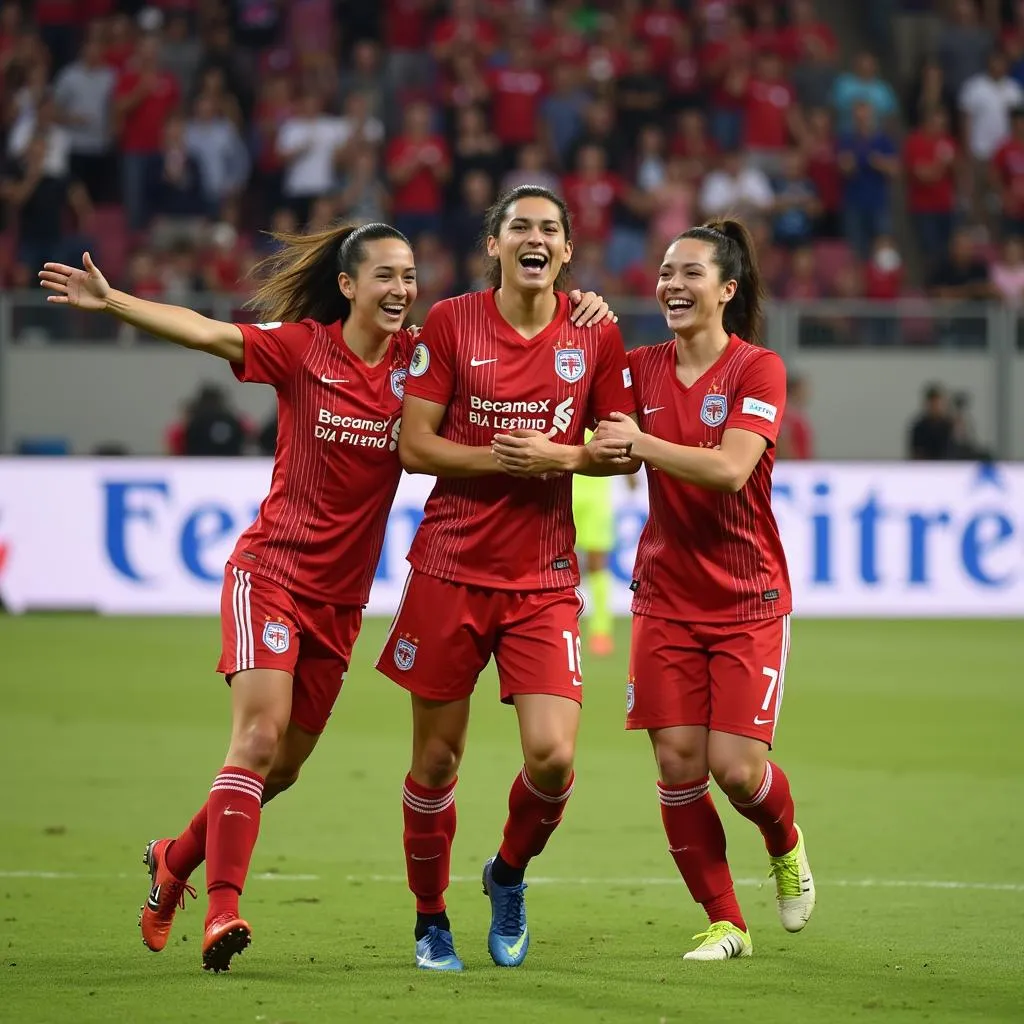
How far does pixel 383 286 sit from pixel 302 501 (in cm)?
73

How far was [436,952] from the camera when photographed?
571 cm

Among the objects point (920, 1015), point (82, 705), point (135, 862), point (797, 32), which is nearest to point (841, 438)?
point (797, 32)

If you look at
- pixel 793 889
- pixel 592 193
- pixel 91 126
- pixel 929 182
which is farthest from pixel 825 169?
pixel 793 889

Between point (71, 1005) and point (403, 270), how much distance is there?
8.00ft

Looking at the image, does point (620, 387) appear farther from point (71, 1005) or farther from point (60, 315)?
point (60, 315)

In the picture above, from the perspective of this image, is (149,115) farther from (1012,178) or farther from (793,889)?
(793,889)

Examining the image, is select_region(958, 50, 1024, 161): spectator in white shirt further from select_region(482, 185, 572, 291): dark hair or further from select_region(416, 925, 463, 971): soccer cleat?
select_region(416, 925, 463, 971): soccer cleat

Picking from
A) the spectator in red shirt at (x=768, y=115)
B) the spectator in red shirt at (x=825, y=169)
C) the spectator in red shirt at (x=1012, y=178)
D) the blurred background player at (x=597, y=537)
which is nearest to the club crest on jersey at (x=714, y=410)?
the blurred background player at (x=597, y=537)

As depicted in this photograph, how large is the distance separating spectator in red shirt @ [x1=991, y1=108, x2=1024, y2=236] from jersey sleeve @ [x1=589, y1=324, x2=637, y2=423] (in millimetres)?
15481

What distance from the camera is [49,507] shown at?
610 inches

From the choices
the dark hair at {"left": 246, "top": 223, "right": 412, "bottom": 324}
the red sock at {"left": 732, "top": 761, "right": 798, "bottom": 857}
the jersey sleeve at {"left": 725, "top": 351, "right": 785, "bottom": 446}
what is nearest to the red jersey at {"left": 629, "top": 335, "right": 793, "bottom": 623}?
the jersey sleeve at {"left": 725, "top": 351, "right": 785, "bottom": 446}

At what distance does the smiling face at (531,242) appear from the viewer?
5.82 metres

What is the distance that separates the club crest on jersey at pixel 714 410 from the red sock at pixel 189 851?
6.60 feet

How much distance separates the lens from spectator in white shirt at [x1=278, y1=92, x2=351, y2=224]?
18906 mm
